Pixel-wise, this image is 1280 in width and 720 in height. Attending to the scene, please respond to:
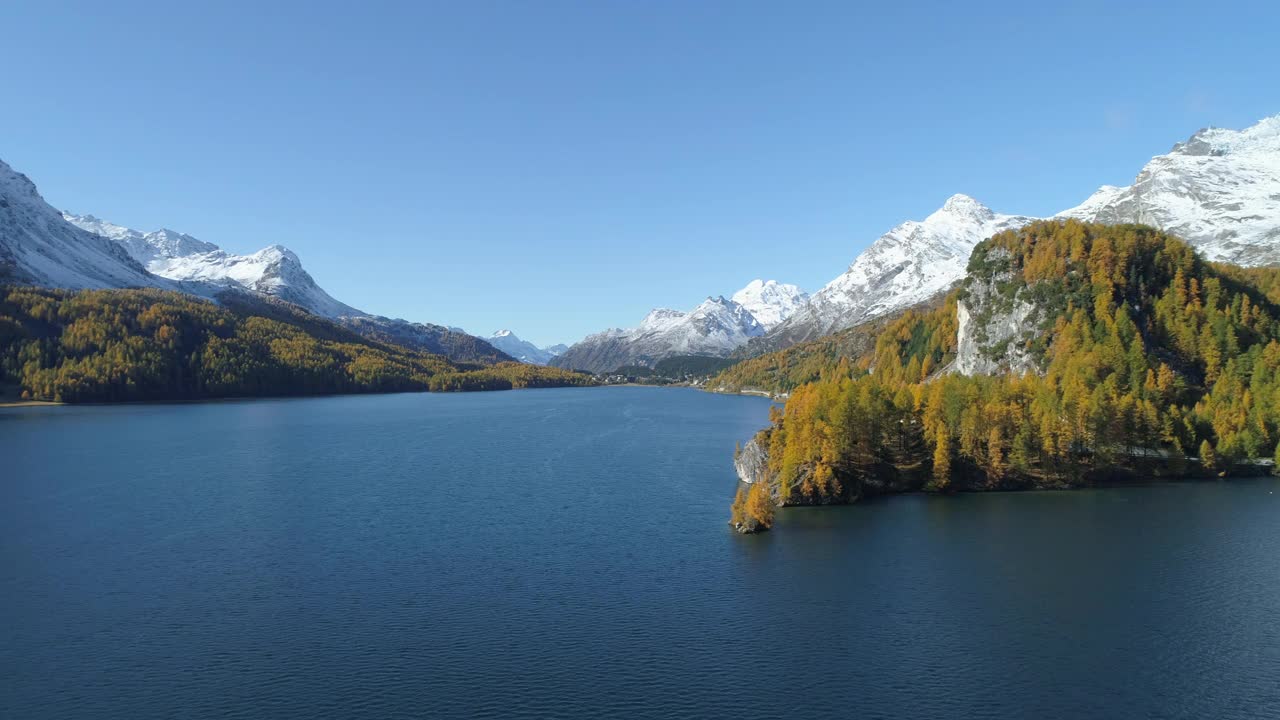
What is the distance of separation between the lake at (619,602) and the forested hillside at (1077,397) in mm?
6185

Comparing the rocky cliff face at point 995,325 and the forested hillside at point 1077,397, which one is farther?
the rocky cliff face at point 995,325

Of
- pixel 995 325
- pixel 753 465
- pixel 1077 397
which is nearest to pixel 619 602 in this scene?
pixel 753 465

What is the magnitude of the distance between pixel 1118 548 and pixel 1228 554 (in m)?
8.12

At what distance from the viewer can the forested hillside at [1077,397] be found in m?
91.4

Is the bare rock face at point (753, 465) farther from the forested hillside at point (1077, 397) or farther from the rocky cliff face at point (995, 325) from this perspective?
the rocky cliff face at point (995, 325)

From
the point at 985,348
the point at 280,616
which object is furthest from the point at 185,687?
the point at 985,348

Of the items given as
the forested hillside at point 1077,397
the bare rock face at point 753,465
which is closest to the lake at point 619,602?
the bare rock face at point 753,465

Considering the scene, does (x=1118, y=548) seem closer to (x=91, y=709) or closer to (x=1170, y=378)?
(x=1170, y=378)

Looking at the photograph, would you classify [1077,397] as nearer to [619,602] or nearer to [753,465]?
[753,465]

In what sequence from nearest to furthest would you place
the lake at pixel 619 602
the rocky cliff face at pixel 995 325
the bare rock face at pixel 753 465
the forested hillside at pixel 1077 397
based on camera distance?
the lake at pixel 619 602
the bare rock face at pixel 753 465
the forested hillside at pixel 1077 397
the rocky cliff face at pixel 995 325

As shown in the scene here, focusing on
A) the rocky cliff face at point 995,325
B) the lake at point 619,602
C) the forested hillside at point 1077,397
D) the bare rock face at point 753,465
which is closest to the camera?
the lake at point 619,602

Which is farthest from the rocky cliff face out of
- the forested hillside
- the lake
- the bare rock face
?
the bare rock face

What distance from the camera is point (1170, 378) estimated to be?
4360 inches

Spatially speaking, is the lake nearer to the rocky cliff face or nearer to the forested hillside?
the forested hillside
